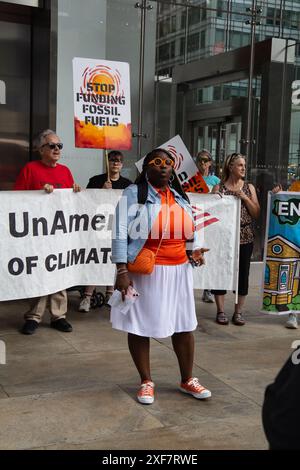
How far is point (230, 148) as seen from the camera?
8.89m

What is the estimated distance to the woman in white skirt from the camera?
4.17m

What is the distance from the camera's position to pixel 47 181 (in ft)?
19.5

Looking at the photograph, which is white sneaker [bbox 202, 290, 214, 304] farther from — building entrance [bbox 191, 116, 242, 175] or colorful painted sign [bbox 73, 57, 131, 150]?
colorful painted sign [bbox 73, 57, 131, 150]

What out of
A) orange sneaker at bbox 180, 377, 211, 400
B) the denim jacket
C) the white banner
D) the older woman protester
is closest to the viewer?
the denim jacket

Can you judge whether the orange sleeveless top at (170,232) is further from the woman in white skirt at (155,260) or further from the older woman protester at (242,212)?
the older woman protester at (242,212)

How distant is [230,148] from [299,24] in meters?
2.15

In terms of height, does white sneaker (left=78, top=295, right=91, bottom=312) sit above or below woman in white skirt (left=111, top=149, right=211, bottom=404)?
below

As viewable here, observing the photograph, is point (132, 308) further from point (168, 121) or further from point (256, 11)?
point (256, 11)

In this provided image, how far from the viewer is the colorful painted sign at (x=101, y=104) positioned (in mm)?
5996

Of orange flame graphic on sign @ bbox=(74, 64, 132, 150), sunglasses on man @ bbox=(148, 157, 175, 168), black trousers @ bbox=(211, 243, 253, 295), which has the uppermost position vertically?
orange flame graphic on sign @ bbox=(74, 64, 132, 150)

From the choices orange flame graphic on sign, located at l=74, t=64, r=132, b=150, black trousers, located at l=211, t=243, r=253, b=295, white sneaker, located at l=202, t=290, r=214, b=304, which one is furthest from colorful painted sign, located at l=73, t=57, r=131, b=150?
white sneaker, located at l=202, t=290, r=214, b=304

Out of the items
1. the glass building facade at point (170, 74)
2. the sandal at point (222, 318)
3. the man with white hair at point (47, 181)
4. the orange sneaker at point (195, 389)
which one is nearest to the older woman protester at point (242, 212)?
the sandal at point (222, 318)

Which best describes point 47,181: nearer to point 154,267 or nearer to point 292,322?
point 154,267

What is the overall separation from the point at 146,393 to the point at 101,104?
3.08 metres
